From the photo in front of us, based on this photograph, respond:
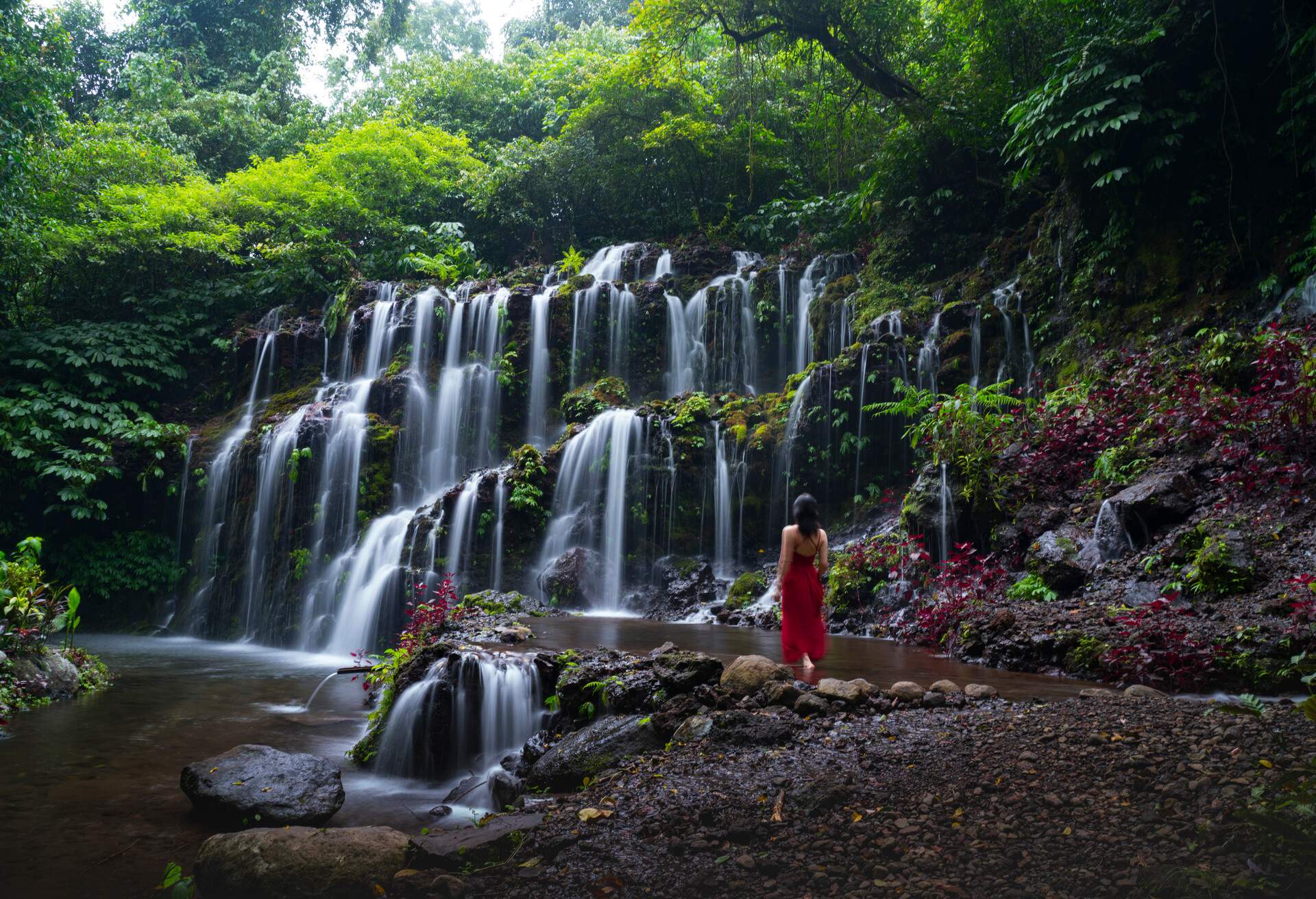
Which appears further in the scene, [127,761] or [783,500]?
[783,500]

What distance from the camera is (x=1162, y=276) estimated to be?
1104 centimetres

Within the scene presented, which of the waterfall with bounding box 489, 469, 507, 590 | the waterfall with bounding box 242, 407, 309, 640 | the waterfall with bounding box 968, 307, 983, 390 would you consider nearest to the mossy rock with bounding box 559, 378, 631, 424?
the waterfall with bounding box 489, 469, 507, 590

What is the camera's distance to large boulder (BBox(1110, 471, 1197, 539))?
302 inches

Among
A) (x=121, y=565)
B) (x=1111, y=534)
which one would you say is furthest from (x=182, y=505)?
(x=1111, y=534)

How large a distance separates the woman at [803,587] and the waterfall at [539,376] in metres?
11.1

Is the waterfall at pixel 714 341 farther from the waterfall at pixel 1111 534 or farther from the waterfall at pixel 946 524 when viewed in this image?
the waterfall at pixel 1111 534

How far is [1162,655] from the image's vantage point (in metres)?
5.48

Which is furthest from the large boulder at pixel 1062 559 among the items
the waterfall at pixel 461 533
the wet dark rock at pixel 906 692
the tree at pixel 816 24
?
the tree at pixel 816 24

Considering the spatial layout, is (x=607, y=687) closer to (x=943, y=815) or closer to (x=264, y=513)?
(x=943, y=815)

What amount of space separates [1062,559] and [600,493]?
7.67 metres

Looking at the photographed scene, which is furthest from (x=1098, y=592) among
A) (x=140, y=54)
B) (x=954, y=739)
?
(x=140, y=54)

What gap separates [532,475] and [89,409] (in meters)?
10.9

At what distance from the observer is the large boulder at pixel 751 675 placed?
16.1 ft

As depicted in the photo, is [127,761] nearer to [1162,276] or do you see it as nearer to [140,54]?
[1162,276]
